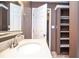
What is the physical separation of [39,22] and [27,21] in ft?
0.59

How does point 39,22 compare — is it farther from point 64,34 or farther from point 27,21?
point 64,34

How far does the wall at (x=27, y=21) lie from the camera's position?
176 cm

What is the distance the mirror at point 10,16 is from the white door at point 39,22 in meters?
0.24

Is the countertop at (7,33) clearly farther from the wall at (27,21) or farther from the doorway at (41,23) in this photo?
the doorway at (41,23)

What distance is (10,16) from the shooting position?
1.70m

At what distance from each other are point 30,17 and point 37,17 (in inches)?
3.8

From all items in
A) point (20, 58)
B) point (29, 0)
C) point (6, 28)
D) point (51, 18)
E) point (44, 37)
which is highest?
point (29, 0)

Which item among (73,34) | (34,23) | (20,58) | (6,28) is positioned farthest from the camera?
(34,23)

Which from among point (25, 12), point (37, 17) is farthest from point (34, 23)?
point (25, 12)

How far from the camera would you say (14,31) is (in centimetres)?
183

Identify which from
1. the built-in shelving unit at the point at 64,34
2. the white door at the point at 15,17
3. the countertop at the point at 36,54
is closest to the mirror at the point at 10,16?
the white door at the point at 15,17

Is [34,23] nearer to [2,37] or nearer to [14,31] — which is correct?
[14,31]

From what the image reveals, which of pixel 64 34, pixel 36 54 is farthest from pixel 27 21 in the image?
pixel 64 34

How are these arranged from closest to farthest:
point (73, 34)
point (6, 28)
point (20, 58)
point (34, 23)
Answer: point (20, 58) → point (73, 34) → point (6, 28) → point (34, 23)
